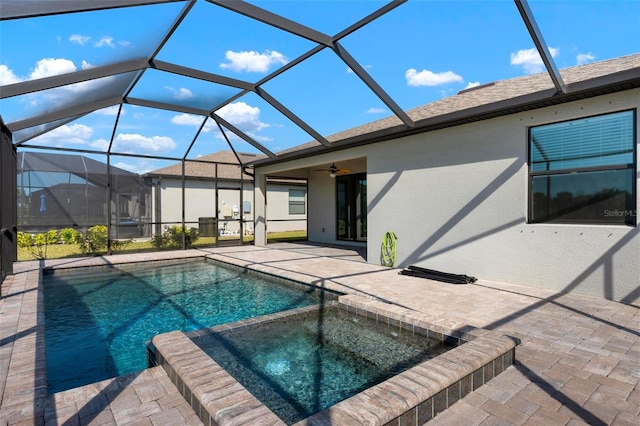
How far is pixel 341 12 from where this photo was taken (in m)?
5.19

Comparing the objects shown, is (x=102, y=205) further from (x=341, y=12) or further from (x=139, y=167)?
(x=341, y=12)

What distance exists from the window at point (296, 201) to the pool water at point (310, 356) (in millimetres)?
16240

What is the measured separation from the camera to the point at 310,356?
3.80 meters

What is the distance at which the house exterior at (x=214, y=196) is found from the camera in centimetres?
1556

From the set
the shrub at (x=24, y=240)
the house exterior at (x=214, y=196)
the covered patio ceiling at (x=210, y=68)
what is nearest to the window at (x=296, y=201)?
the house exterior at (x=214, y=196)

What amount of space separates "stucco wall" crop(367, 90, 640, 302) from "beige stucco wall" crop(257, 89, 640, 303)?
14 mm

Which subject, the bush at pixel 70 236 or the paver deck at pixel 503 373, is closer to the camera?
the paver deck at pixel 503 373

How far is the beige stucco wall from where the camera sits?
518 centimetres

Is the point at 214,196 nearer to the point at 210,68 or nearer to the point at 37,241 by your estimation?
the point at 37,241

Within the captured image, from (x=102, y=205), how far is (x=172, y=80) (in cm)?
844

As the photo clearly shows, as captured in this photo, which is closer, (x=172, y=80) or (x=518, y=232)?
(x=518, y=232)

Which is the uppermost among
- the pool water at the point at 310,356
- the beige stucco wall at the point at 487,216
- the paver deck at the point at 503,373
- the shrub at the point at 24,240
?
the beige stucco wall at the point at 487,216

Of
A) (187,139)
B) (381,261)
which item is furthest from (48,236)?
(381,261)

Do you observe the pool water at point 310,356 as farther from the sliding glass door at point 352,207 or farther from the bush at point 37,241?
the bush at point 37,241
